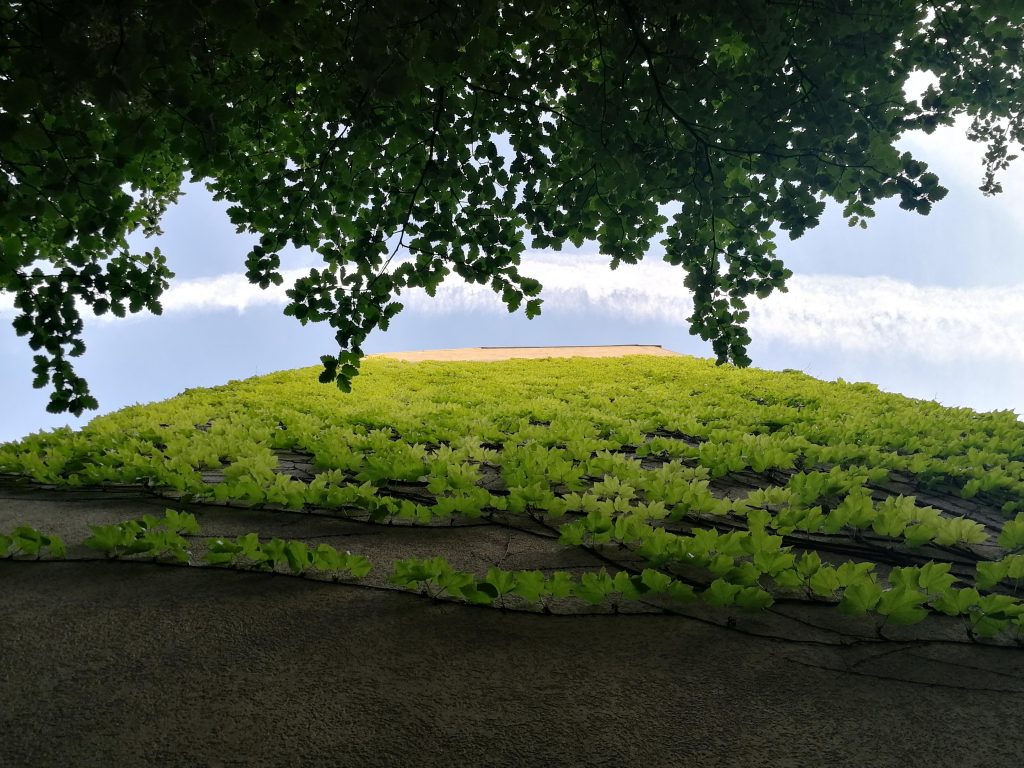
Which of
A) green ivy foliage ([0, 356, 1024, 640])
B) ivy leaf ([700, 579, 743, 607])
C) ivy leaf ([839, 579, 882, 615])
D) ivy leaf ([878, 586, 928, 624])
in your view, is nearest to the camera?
ivy leaf ([878, 586, 928, 624])

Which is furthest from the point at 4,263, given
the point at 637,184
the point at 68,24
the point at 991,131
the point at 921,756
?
the point at 991,131

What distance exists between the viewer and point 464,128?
460cm

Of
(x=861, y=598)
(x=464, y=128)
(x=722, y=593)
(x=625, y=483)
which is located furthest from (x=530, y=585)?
(x=464, y=128)

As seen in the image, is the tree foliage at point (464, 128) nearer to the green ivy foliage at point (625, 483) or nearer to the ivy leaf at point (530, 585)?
the green ivy foliage at point (625, 483)

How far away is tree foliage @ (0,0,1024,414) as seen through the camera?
236 cm

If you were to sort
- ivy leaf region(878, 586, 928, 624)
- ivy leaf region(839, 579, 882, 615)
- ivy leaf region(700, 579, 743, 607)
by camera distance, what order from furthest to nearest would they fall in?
ivy leaf region(700, 579, 743, 607) → ivy leaf region(839, 579, 882, 615) → ivy leaf region(878, 586, 928, 624)

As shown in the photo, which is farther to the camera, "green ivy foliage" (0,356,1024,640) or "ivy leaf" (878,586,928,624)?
"green ivy foliage" (0,356,1024,640)

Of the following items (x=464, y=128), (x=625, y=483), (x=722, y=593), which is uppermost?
(x=464, y=128)

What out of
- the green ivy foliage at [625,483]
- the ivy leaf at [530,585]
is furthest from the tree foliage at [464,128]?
the ivy leaf at [530,585]

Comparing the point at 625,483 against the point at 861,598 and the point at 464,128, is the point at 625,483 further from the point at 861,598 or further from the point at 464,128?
the point at 464,128

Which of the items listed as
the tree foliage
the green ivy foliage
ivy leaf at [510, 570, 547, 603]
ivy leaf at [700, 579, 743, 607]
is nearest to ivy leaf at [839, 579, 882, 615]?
the green ivy foliage

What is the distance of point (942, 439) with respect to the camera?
246 inches

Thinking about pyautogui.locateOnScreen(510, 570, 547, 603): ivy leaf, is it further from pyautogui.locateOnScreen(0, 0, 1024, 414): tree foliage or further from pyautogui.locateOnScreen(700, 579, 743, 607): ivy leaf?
pyautogui.locateOnScreen(0, 0, 1024, 414): tree foliage

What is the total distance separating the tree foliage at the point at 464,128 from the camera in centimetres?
236
